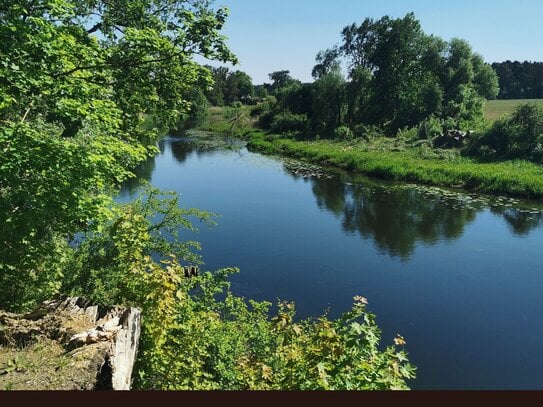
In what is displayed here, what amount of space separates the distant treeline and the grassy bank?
3777 inches

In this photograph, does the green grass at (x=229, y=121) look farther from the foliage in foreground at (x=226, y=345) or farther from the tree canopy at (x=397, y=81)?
the foliage in foreground at (x=226, y=345)

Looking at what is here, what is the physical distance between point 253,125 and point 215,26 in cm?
7909

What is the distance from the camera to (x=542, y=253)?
74.1 feet

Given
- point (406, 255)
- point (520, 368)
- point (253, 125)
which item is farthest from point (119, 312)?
point (253, 125)

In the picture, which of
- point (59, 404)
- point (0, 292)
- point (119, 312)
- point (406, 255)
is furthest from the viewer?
point (406, 255)

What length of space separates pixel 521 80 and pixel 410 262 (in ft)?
429

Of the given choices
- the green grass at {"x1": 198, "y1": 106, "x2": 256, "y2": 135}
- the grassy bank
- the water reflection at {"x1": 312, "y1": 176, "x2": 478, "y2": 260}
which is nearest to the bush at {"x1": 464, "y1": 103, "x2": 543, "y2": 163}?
the grassy bank

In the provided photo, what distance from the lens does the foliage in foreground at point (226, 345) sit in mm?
Result: 6688

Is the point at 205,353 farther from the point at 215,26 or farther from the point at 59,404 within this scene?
the point at 215,26

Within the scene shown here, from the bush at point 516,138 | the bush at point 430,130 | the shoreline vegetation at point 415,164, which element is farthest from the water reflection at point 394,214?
the bush at point 430,130

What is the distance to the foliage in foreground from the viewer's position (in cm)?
669

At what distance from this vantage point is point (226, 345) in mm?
9547

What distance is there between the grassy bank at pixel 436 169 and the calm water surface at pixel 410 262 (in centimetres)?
263

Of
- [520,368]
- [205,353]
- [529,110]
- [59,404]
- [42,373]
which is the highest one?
[529,110]
